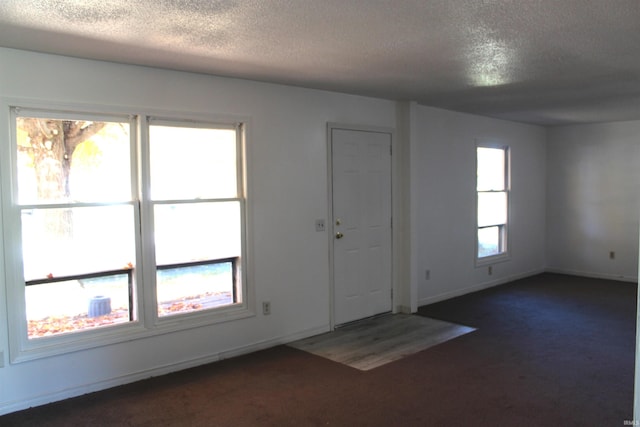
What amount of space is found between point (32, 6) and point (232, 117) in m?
1.85

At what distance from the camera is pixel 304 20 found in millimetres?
2627

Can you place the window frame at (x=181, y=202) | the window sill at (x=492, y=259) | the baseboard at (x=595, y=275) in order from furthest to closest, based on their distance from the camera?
the baseboard at (x=595, y=275) < the window sill at (x=492, y=259) < the window frame at (x=181, y=202)

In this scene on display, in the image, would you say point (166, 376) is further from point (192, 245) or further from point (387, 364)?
point (387, 364)

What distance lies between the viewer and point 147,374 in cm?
367

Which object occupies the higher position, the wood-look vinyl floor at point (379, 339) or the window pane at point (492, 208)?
the window pane at point (492, 208)

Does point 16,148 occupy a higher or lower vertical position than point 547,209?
higher

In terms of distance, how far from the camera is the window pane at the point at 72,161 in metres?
3.21

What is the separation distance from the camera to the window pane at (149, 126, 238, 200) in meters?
3.76

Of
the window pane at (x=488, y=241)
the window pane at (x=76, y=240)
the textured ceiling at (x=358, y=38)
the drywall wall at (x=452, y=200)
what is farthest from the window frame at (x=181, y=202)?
the window pane at (x=488, y=241)

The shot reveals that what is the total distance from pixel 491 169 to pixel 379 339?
365 cm

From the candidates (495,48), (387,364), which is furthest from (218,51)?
(387,364)

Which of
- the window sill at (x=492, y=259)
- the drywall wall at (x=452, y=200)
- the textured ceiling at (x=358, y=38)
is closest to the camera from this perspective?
the textured ceiling at (x=358, y=38)

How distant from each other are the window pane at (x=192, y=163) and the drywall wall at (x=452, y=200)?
2290 mm

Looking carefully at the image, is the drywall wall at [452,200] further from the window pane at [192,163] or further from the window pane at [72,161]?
the window pane at [72,161]
